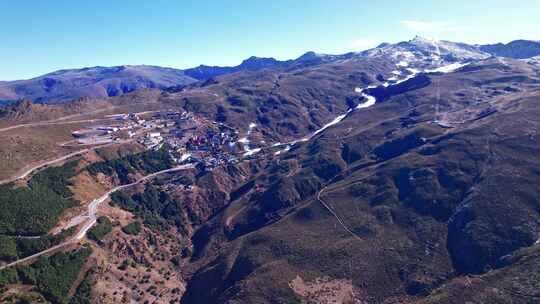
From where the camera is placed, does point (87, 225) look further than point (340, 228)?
No

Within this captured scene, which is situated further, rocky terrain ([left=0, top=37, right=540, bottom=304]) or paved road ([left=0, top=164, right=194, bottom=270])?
paved road ([left=0, top=164, right=194, bottom=270])

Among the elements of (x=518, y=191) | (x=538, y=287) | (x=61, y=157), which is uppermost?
(x=61, y=157)

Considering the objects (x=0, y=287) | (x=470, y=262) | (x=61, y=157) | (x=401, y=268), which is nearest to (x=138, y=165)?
(x=61, y=157)

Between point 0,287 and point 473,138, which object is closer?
point 0,287

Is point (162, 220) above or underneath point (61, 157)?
underneath

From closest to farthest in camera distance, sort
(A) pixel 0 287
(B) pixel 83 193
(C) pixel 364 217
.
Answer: (A) pixel 0 287 < (C) pixel 364 217 < (B) pixel 83 193

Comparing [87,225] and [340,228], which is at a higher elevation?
[87,225]

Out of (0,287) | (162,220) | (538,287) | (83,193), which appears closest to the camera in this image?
(538,287)

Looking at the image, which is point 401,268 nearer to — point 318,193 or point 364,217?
point 364,217

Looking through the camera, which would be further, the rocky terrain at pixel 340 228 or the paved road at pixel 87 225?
the paved road at pixel 87 225

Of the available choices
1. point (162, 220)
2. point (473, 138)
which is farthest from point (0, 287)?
point (473, 138)
